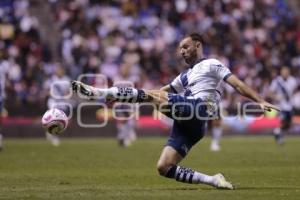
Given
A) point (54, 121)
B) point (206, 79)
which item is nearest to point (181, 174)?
point (206, 79)

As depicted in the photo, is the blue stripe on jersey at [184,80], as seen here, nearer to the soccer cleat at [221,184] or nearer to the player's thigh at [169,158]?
the player's thigh at [169,158]

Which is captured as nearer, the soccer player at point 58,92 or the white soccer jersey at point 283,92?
the white soccer jersey at point 283,92

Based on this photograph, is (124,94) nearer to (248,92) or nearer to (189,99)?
(189,99)

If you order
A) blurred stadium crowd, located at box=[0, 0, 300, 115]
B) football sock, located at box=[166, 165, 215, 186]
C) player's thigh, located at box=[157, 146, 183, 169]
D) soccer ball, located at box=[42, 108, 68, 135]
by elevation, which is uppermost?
blurred stadium crowd, located at box=[0, 0, 300, 115]

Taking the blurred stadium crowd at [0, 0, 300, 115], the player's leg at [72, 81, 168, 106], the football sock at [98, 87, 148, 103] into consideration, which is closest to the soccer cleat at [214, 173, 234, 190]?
the player's leg at [72, 81, 168, 106]

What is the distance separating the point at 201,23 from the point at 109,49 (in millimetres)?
4832

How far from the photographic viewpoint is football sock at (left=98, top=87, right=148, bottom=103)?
11.5 m

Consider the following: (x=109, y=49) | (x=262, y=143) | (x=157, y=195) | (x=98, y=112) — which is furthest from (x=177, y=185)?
(x=109, y=49)

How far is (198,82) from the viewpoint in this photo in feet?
40.2

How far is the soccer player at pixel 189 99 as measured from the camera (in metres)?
11.6

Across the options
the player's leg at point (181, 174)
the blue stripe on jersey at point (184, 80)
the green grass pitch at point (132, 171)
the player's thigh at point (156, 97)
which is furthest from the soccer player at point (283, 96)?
the player's thigh at point (156, 97)

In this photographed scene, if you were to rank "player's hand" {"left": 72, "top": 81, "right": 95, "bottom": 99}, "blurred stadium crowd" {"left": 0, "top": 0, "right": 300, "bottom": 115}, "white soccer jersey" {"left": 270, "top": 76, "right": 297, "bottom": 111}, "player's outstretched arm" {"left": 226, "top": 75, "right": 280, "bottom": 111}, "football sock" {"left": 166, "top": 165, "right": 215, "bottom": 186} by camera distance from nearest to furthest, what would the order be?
1. "player's outstretched arm" {"left": 226, "top": 75, "right": 280, "bottom": 111}
2. "player's hand" {"left": 72, "top": 81, "right": 95, "bottom": 99}
3. "football sock" {"left": 166, "top": 165, "right": 215, "bottom": 186}
4. "white soccer jersey" {"left": 270, "top": 76, "right": 297, "bottom": 111}
5. "blurred stadium crowd" {"left": 0, "top": 0, "right": 300, "bottom": 115}

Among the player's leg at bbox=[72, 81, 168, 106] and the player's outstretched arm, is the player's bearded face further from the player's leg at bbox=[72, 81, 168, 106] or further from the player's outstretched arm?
the player's leg at bbox=[72, 81, 168, 106]

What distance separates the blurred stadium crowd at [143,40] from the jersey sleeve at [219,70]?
17.8 meters
